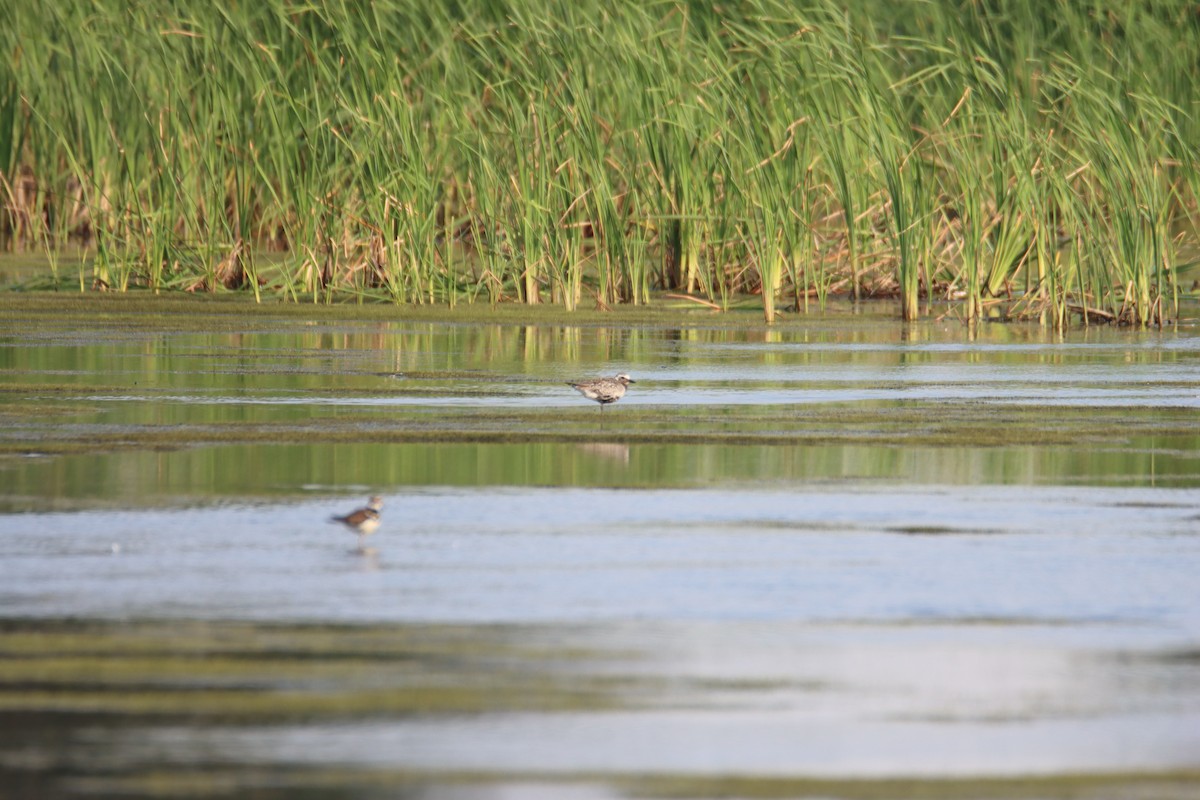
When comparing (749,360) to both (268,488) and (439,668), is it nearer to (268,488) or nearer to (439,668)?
(268,488)

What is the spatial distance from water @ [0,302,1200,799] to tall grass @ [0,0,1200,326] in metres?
3.94

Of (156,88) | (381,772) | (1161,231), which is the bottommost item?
(381,772)

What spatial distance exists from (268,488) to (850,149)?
27.3 ft

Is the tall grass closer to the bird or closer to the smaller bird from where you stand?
the bird

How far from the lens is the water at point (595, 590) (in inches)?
155

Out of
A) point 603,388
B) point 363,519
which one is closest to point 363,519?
point 363,519

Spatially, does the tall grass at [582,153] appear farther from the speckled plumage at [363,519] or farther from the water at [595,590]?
the speckled plumage at [363,519]

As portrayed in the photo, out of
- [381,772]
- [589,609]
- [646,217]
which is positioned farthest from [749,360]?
[381,772]

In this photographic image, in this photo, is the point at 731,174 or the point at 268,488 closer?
the point at 268,488

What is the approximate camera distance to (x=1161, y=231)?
1344cm

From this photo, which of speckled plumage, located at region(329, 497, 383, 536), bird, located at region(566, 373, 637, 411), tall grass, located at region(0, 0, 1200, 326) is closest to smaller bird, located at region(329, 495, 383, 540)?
speckled plumage, located at region(329, 497, 383, 536)

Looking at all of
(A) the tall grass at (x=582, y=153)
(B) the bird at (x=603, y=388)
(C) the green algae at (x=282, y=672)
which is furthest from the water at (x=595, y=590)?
(A) the tall grass at (x=582, y=153)

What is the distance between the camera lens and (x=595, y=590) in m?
5.37

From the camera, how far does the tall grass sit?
13.9 meters
